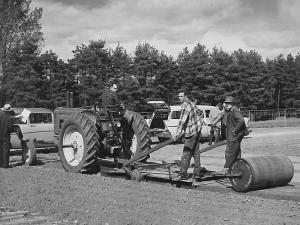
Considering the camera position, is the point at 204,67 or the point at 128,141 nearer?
the point at 128,141

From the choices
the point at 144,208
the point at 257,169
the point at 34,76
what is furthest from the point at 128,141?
the point at 34,76

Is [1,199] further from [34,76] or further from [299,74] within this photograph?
[299,74]

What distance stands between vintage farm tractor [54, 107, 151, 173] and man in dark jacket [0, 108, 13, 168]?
6.93ft

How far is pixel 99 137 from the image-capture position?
11.1 meters

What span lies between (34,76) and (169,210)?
126 ft

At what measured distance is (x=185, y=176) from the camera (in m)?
9.27

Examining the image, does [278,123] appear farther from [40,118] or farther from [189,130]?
[189,130]

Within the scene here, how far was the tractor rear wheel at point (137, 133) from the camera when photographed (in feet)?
36.9

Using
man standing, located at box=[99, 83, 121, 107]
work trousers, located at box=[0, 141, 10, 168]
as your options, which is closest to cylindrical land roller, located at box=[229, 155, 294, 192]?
man standing, located at box=[99, 83, 121, 107]

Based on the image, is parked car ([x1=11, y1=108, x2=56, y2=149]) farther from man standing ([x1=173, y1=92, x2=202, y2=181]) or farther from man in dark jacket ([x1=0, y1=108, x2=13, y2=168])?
man standing ([x1=173, y1=92, x2=202, y2=181])

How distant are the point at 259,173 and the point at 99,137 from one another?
3953 mm

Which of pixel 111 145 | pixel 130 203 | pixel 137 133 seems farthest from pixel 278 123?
pixel 130 203

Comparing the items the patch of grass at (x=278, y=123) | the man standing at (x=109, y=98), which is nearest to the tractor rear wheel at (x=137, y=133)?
the man standing at (x=109, y=98)

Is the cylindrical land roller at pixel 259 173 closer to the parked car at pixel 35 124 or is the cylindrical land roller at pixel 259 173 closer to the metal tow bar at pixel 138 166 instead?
the metal tow bar at pixel 138 166
